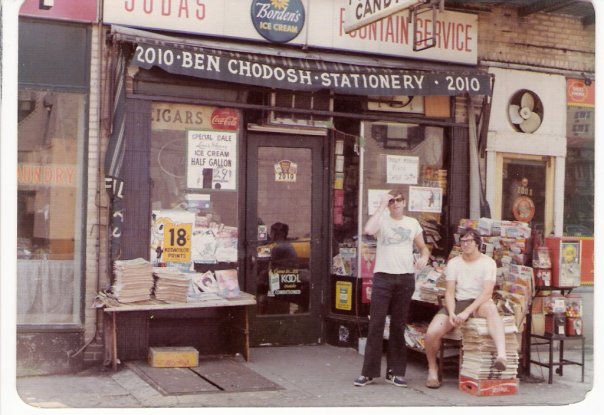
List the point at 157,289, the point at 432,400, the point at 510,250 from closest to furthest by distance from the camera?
1. the point at 432,400
2. the point at 157,289
3. the point at 510,250

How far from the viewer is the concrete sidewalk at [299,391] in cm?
670

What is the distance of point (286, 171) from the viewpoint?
8.79m

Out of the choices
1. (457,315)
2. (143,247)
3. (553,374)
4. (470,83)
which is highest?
(470,83)

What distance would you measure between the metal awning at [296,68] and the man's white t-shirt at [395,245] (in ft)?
5.52

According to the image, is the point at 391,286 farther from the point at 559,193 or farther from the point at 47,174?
the point at 559,193

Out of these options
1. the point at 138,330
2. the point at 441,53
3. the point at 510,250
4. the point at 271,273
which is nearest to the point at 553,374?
the point at 510,250

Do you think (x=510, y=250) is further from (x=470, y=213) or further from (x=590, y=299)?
(x=590, y=299)

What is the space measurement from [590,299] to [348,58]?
4242mm

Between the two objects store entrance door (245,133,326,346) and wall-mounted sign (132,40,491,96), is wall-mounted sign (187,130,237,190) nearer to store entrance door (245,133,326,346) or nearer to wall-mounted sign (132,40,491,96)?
store entrance door (245,133,326,346)

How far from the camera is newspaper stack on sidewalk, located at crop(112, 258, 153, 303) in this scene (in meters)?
7.49

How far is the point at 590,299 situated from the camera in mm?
10047

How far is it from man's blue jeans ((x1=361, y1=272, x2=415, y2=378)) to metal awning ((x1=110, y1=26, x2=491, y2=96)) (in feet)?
7.08

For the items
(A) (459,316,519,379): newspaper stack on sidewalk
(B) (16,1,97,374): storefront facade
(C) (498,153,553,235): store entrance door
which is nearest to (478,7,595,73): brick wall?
(C) (498,153,553,235): store entrance door

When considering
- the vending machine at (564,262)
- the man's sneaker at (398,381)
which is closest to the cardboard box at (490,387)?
the man's sneaker at (398,381)
